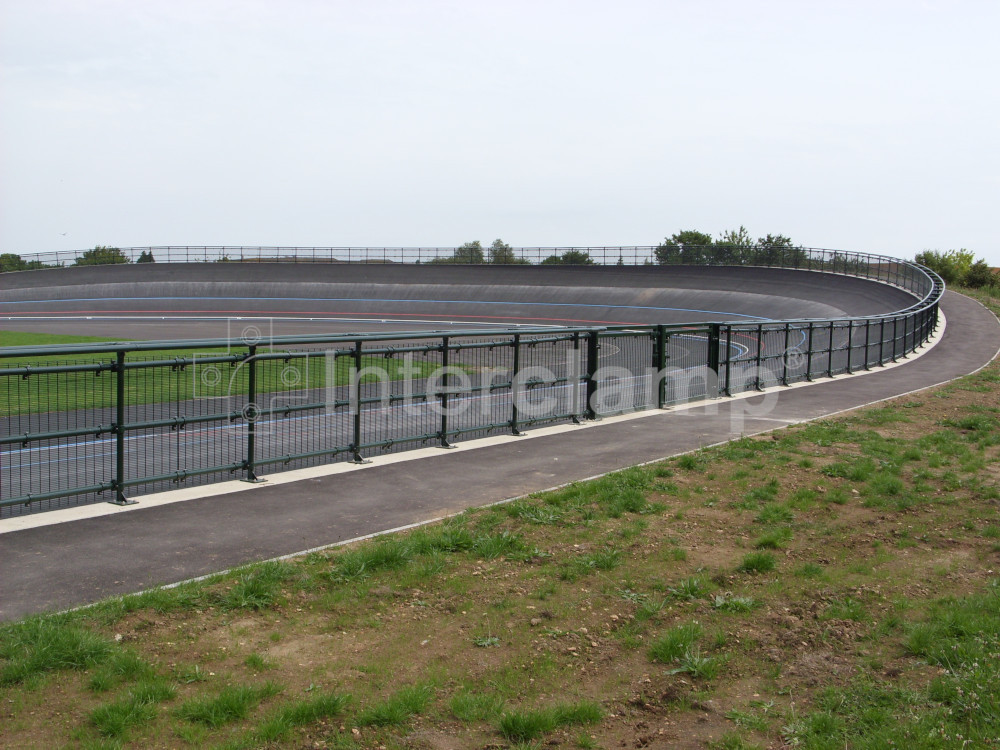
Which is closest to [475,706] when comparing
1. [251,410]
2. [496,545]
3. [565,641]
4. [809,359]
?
[565,641]

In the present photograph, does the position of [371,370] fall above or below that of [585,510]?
above

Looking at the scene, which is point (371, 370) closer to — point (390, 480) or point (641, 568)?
point (390, 480)

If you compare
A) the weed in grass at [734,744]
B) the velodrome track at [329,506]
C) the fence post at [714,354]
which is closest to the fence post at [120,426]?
the velodrome track at [329,506]

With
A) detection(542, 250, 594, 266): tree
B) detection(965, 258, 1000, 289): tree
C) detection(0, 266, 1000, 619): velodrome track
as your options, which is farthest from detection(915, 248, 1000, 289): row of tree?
detection(0, 266, 1000, 619): velodrome track

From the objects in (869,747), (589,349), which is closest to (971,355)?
(589,349)

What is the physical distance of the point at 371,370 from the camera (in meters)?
11.2

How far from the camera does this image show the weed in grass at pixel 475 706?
4.68m

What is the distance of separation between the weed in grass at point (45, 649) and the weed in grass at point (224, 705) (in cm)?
79

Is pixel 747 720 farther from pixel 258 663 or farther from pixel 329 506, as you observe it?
pixel 329 506

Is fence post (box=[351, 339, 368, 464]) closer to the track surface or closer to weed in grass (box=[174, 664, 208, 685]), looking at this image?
weed in grass (box=[174, 664, 208, 685])

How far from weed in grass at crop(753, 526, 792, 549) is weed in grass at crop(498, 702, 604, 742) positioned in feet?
10.9

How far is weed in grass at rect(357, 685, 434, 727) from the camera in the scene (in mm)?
4559

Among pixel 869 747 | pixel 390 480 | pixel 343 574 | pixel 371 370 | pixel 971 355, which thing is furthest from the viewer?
pixel 971 355

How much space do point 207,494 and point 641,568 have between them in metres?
4.80
